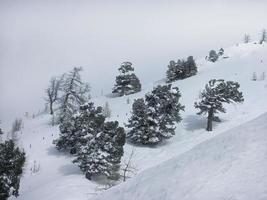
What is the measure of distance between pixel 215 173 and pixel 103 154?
84.5 ft

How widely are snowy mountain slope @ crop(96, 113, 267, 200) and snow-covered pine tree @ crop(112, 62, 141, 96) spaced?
61879mm

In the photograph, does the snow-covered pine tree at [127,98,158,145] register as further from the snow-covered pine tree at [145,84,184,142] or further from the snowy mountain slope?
the snowy mountain slope

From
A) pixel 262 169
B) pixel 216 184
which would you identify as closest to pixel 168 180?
pixel 216 184

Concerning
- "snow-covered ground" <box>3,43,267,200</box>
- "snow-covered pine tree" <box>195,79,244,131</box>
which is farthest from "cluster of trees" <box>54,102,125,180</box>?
"snow-covered pine tree" <box>195,79,244,131</box>

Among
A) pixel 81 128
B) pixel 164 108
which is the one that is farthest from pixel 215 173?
pixel 164 108

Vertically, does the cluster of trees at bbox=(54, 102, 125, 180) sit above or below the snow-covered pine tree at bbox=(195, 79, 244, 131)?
below

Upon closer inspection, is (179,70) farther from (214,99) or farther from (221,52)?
(221,52)

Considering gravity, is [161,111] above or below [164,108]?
below

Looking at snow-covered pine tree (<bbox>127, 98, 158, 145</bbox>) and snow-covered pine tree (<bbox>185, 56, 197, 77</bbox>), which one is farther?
snow-covered pine tree (<bbox>185, 56, 197, 77</bbox>)

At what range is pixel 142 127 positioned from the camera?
46.3 metres

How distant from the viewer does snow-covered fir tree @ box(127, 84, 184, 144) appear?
46031mm

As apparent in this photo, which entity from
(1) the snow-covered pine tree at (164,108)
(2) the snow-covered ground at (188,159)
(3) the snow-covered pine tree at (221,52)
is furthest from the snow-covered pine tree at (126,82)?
(3) the snow-covered pine tree at (221,52)

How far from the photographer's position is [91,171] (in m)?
37.1

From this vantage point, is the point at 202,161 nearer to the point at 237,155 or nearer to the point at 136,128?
the point at 237,155
